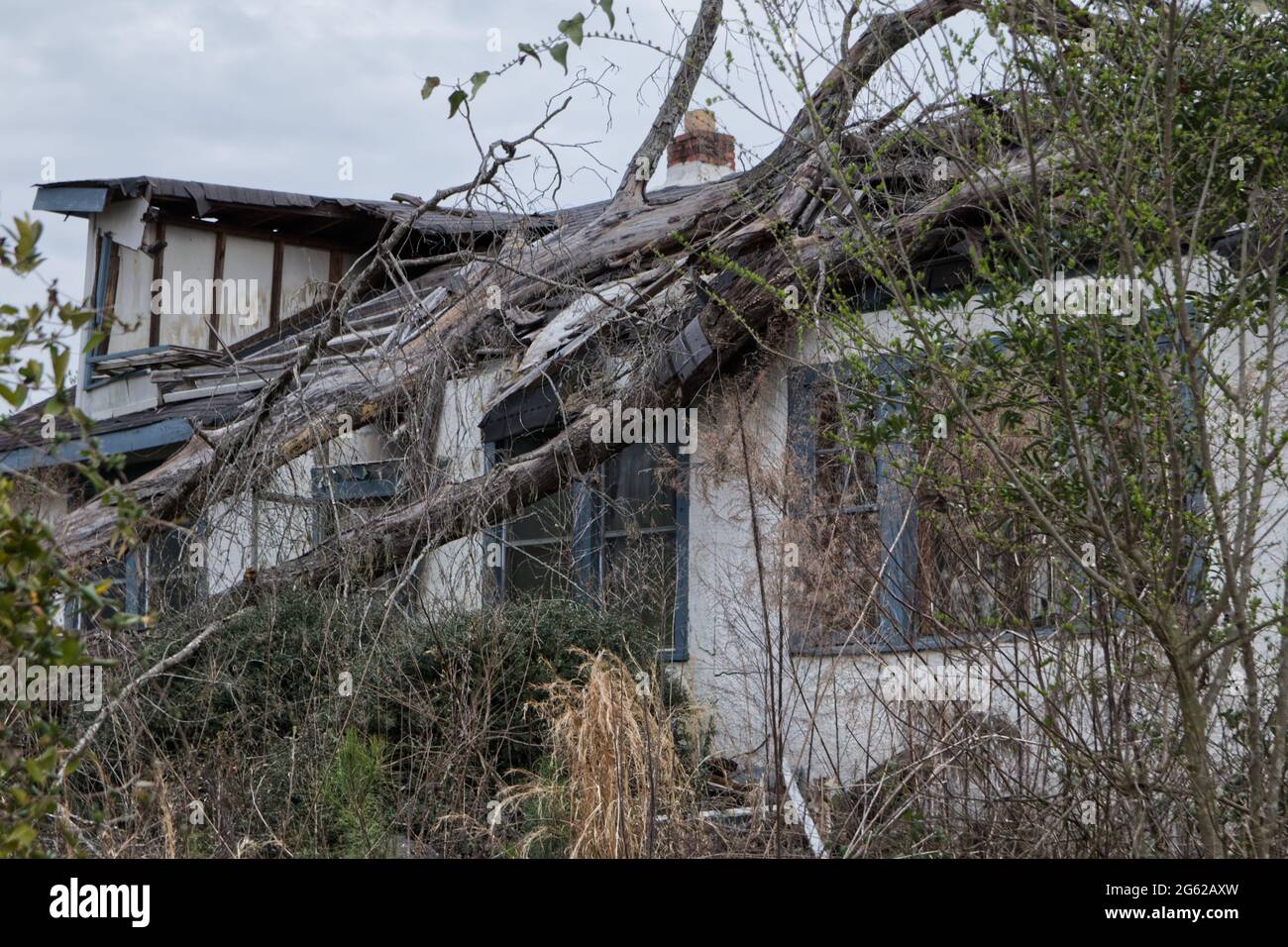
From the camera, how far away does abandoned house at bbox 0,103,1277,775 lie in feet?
21.6

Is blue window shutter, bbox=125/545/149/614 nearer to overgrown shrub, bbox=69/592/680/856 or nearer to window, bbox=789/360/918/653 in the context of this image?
overgrown shrub, bbox=69/592/680/856

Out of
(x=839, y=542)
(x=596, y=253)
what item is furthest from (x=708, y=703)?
(x=596, y=253)

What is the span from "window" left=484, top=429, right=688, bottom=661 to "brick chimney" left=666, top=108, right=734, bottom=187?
389 centimetres

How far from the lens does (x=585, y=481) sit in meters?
8.43

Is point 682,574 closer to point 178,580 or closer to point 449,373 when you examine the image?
point 449,373

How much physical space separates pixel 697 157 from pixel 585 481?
528 centimetres

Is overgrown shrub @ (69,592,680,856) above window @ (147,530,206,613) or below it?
below

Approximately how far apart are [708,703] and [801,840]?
2.57m

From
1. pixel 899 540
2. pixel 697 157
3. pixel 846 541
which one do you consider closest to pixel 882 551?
pixel 846 541

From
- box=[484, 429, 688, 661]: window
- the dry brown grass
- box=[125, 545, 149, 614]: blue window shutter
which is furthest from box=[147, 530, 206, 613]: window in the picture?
the dry brown grass

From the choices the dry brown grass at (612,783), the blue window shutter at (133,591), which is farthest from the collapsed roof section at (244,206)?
the dry brown grass at (612,783)

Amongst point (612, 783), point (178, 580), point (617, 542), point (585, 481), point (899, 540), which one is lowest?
point (612, 783)
